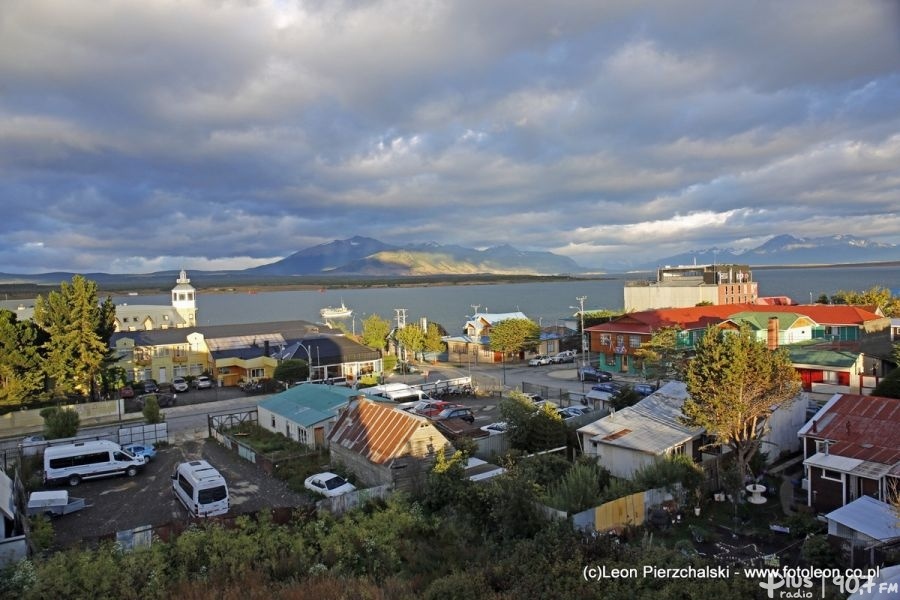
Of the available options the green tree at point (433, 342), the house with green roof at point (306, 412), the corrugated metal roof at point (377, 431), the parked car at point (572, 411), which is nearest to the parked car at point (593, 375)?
the parked car at point (572, 411)

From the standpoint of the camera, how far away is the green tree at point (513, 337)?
169 ft

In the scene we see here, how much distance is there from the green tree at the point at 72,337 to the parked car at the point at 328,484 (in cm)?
2113

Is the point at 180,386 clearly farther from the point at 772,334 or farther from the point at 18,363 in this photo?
the point at 772,334

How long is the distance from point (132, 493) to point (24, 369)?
615 inches

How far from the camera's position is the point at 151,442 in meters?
25.4

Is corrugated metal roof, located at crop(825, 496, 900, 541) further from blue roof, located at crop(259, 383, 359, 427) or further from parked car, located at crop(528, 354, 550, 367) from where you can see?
parked car, located at crop(528, 354, 550, 367)

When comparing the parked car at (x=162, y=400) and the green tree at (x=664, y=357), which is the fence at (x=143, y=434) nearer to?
the parked car at (x=162, y=400)

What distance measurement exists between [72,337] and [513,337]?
33.0m

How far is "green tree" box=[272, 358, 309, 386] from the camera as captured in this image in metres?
37.9

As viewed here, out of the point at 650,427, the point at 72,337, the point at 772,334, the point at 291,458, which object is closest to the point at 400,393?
the point at 291,458

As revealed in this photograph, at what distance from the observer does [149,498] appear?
733 inches

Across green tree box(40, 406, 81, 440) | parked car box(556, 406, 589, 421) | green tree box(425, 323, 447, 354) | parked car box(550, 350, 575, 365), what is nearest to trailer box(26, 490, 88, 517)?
green tree box(40, 406, 81, 440)

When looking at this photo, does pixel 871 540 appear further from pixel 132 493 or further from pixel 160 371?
pixel 160 371

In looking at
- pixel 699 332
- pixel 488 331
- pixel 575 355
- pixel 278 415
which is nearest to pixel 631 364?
pixel 699 332
